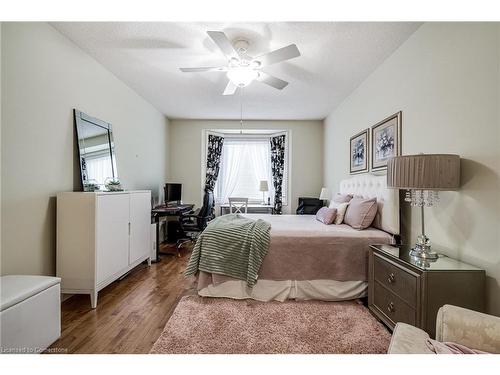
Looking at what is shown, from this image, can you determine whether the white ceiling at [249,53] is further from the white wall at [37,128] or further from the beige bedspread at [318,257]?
the beige bedspread at [318,257]

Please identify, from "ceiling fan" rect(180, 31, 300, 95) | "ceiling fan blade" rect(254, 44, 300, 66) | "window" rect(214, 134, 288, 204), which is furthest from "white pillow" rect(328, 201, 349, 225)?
"window" rect(214, 134, 288, 204)

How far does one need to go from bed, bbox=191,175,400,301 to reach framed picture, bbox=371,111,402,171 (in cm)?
53

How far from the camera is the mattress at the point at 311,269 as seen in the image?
2.28 meters

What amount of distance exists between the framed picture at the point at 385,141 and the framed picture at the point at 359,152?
7.3 inches

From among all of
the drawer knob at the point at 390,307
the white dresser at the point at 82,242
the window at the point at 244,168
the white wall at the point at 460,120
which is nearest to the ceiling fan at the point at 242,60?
the white wall at the point at 460,120

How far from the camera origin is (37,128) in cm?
200

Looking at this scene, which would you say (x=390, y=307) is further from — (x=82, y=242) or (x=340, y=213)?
(x=82, y=242)

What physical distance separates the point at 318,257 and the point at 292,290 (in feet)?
1.41

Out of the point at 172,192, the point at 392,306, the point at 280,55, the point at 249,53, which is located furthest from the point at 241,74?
the point at 172,192

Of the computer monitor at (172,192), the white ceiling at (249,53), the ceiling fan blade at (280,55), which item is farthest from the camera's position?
the computer monitor at (172,192)

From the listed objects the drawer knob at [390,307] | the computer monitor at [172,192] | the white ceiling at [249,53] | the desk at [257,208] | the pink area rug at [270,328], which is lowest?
the pink area rug at [270,328]
